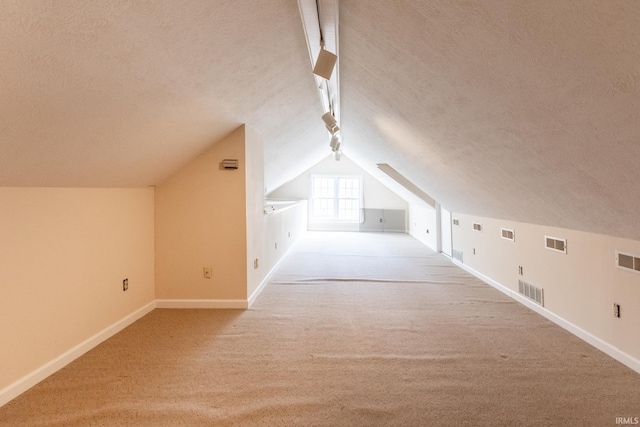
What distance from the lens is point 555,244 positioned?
2750 millimetres

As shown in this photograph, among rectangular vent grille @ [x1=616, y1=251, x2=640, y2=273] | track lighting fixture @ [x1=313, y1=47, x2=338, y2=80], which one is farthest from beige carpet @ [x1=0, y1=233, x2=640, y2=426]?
track lighting fixture @ [x1=313, y1=47, x2=338, y2=80]

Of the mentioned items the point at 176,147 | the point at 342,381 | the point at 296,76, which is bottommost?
the point at 342,381

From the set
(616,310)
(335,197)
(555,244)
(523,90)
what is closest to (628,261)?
(616,310)

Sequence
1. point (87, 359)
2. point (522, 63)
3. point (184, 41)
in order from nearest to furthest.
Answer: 1. point (522, 63)
2. point (184, 41)
3. point (87, 359)

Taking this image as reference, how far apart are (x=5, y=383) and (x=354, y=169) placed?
9186mm

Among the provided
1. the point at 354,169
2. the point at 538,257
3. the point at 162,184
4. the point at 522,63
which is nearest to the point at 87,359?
the point at 162,184

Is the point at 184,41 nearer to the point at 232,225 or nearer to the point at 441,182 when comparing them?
the point at 232,225

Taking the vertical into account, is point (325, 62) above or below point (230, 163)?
above

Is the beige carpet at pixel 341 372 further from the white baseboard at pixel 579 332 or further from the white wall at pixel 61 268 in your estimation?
the white wall at pixel 61 268

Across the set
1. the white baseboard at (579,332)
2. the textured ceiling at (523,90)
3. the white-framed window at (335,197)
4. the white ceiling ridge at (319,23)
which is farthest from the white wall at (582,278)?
the white-framed window at (335,197)

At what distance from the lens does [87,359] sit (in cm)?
217

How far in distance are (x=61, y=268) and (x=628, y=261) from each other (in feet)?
12.0

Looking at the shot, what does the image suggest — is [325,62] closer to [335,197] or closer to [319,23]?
[319,23]

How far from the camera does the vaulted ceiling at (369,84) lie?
1111 mm
